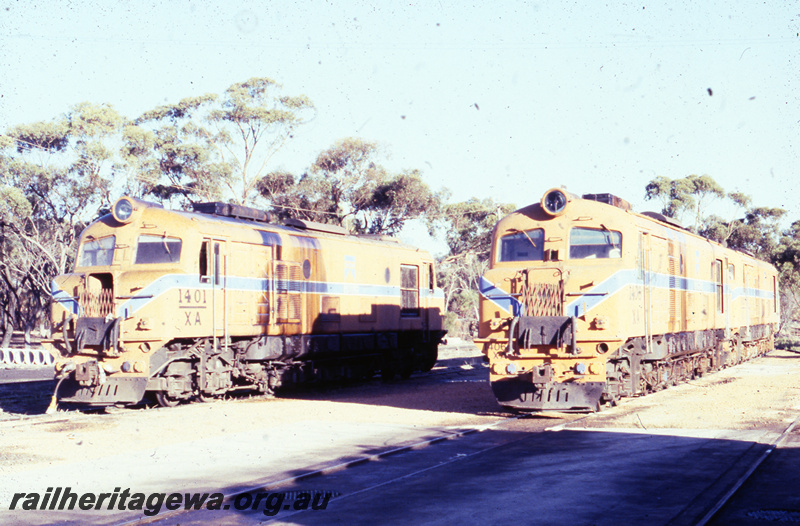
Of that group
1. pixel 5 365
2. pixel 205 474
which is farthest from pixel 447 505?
pixel 5 365

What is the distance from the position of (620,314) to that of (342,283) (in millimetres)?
9030

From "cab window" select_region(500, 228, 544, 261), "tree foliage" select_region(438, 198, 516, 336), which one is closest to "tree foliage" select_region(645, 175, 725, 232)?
"tree foliage" select_region(438, 198, 516, 336)

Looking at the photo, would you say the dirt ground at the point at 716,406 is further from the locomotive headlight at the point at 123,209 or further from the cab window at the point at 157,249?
the locomotive headlight at the point at 123,209

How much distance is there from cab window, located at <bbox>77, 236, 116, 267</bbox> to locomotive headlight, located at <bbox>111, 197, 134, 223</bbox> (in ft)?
1.48

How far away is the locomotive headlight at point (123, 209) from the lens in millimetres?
16578

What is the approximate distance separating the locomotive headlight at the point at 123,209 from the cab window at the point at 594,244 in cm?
870

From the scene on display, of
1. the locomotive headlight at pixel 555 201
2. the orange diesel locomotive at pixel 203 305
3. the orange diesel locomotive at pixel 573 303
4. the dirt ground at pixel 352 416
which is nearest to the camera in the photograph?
the dirt ground at pixel 352 416

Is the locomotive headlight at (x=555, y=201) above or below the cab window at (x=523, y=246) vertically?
above

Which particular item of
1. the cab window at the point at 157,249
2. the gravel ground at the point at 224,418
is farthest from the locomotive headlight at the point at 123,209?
the gravel ground at the point at 224,418

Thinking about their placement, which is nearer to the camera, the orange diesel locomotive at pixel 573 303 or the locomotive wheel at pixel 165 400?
the orange diesel locomotive at pixel 573 303

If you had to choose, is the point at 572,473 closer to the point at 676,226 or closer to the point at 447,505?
the point at 447,505

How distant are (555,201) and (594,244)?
1.07 meters

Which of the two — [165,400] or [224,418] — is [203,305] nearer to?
[165,400]

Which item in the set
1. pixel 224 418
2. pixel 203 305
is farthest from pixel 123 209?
pixel 224 418
